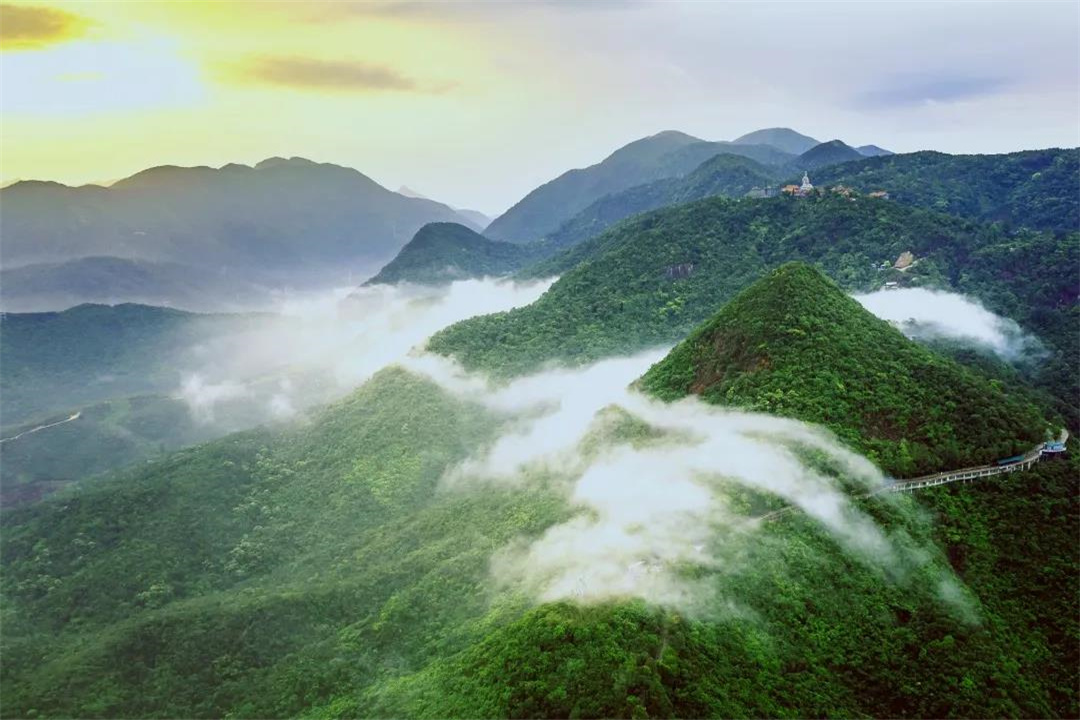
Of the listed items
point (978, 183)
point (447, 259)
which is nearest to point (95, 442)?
point (447, 259)

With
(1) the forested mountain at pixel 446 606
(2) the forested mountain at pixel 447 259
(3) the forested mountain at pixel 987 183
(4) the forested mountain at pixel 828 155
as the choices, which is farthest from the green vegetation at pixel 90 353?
(4) the forested mountain at pixel 828 155

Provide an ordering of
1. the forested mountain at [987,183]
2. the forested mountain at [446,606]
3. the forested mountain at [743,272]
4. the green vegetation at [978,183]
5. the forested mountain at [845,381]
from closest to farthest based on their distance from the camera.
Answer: the forested mountain at [446,606], the forested mountain at [845,381], the forested mountain at [743,272], the forested mountain at [987,183], the green vegetation at [978,183]

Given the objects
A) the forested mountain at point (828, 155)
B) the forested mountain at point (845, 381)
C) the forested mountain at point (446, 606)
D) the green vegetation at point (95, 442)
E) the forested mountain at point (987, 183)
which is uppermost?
the forested mountain at point (828, 155)

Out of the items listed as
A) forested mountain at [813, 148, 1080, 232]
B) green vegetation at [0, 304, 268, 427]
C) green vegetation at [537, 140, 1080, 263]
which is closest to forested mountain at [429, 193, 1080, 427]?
green vegetation at [537, 140, 1080, 263]

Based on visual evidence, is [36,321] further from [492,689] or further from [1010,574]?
[1010,574]

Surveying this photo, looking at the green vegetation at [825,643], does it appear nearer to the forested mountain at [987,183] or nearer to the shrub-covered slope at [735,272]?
the shrub-covered slope at [735,272]

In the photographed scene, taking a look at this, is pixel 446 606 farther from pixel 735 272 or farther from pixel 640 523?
pixel 735 272

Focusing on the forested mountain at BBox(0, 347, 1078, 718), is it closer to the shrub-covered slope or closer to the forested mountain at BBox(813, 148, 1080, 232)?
the shrub-covered slope
